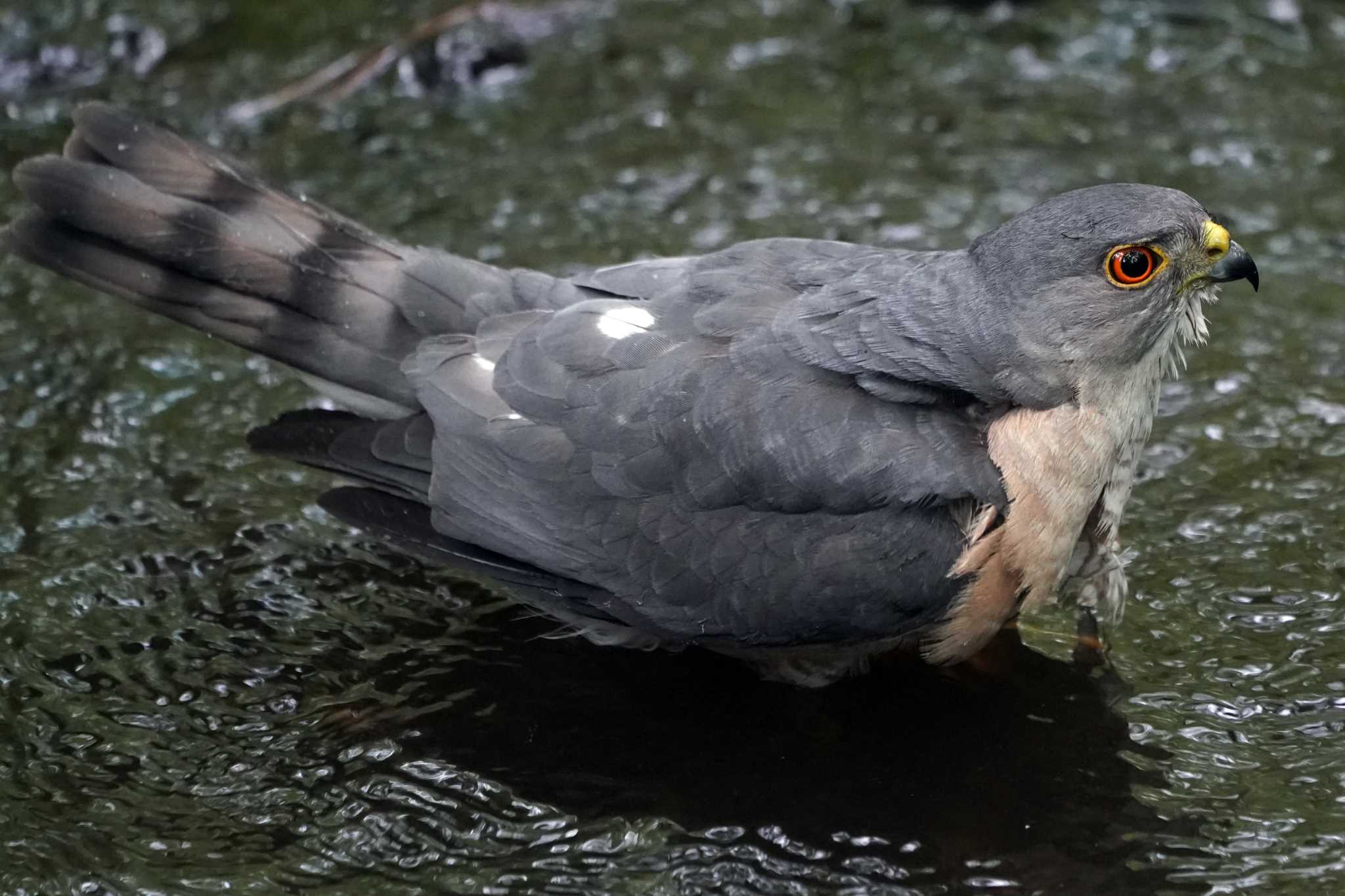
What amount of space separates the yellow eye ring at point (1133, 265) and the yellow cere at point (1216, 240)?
12cm

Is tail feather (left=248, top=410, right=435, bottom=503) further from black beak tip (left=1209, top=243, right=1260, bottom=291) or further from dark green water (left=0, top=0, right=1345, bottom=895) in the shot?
black beak tip (left=1209, top=243, right=1260, bottom=291)

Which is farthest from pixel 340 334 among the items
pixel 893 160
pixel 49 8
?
pixel 49 8

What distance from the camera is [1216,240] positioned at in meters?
4.25

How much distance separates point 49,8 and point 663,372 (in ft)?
16.8

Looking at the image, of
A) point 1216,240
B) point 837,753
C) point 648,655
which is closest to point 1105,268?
point 1216,240

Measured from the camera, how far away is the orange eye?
425cm

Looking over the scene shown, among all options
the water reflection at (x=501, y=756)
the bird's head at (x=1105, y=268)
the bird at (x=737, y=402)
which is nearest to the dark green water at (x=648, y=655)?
the water reflection at (x=501, y=756)

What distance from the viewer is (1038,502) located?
4.17 meters

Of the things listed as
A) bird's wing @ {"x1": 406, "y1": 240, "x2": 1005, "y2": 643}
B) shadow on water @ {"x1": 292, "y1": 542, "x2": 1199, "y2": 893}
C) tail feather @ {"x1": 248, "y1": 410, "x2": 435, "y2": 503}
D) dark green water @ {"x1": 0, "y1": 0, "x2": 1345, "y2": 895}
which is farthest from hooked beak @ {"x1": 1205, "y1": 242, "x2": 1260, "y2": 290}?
tail feather @ {"x1": 248, "y1": 410, "x2": 435, "y2": 503}

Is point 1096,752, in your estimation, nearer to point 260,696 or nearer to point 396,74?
point 260,696

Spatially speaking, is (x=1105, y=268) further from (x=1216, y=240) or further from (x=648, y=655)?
(x=648, y=655)

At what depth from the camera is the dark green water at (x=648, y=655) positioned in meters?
3.91

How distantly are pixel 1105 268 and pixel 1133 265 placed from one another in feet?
0.25

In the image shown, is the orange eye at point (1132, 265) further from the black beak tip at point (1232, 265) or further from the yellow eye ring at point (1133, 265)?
the black beak tip at point (1232, 265)
